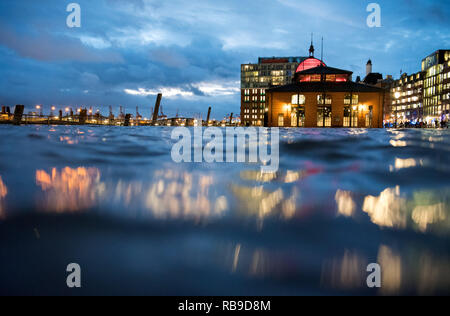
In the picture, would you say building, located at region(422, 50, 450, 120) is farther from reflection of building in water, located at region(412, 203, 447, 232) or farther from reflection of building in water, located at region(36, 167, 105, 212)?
reflection of building in water, located at region(36, 167, 105, 212)

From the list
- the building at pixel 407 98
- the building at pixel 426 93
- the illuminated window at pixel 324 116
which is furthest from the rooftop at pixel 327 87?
the building at pixel 407 98

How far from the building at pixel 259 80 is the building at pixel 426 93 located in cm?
4564

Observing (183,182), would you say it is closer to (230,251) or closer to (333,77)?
(230,251)

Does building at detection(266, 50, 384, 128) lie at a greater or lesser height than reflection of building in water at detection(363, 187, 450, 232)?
greater

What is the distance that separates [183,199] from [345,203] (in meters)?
1.24

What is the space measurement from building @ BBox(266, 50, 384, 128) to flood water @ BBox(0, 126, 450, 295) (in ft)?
152

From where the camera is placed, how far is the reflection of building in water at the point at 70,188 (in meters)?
2.07

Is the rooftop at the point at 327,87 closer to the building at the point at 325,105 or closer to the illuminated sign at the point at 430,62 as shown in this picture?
the building at the point at 325,105

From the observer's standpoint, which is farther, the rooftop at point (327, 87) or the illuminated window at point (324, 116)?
the illuminated window at point (324, 116)

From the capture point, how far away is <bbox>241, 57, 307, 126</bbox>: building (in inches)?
5290

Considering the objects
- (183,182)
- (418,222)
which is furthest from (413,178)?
(183,182)

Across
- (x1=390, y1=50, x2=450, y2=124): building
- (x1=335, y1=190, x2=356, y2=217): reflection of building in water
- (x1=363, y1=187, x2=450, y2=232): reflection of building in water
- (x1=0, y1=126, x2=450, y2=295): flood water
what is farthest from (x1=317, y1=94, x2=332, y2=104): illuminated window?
(x1=390, y1=50, x2=450, y2=124): building

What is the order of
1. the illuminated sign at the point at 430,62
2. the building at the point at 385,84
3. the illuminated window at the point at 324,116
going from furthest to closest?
the building at the point at 385,84 < the illuminated sign at the point at 430,62 < the illuminated window at the point at 324,116
